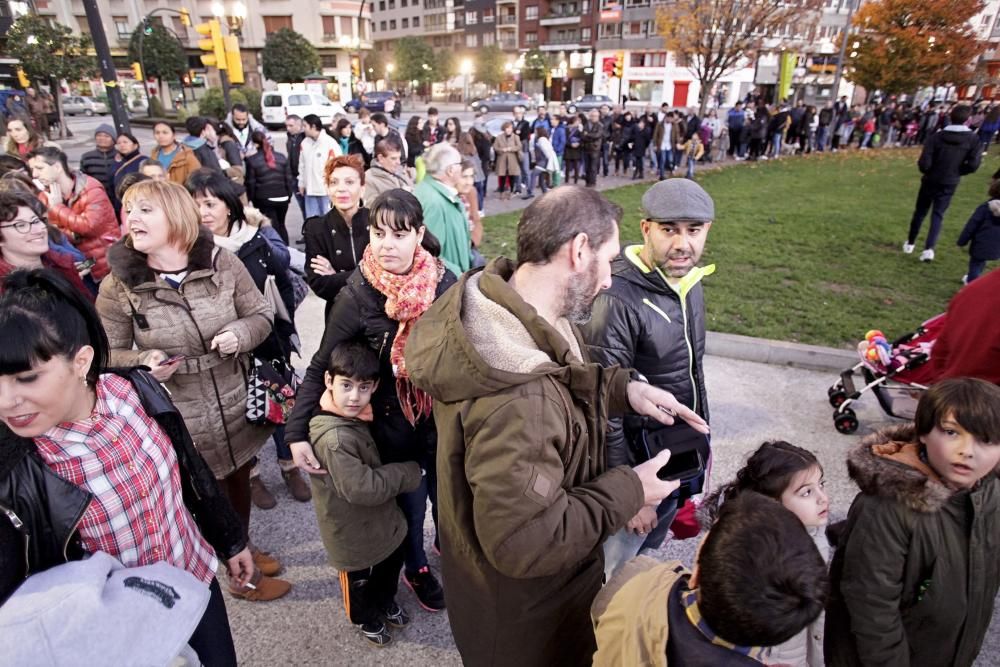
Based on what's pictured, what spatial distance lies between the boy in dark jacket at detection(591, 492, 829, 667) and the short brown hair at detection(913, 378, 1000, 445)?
952mm

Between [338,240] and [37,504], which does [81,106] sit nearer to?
[338,240]

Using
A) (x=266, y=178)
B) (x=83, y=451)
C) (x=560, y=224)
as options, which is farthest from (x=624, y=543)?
(x=266, y=178)

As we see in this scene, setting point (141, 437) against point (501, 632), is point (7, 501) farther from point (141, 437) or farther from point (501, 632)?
point (501, 632)

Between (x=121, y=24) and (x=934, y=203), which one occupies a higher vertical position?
(x=121, y=24)

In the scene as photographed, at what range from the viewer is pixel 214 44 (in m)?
12.9

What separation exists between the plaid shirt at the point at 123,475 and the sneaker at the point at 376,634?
3.54ft

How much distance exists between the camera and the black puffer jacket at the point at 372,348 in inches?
100

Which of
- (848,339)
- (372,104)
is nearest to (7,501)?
(848,339)

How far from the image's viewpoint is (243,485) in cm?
316

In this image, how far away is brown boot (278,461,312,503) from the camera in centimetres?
384

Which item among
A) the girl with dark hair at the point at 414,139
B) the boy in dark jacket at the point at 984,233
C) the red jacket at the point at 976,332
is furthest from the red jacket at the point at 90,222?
the boy in dark jacket at the point at 984,233

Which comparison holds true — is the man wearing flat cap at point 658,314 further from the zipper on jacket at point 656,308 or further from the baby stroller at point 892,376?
the baby stroller at point 892,376

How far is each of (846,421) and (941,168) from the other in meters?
5.81

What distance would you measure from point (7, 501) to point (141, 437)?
404mm
